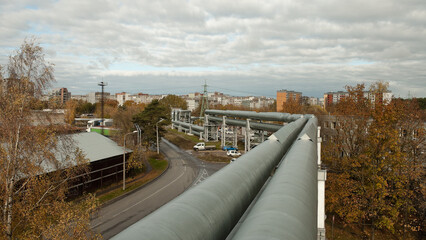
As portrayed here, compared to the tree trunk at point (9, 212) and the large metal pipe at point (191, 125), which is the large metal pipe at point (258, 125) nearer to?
the large metal pipe at point (191, 125)

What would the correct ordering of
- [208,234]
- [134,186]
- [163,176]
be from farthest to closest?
1. [163,176]
2. [134,186]
3. [208,234]

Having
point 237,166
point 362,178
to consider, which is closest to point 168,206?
point 237,166

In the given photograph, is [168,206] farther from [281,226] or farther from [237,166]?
[237,166]

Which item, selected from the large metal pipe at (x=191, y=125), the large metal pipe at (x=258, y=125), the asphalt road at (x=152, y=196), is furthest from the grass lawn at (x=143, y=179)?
the large metal pipe at (x=191, y=125)

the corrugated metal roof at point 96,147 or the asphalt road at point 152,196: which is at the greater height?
the corrugated metal roof at point 96,147

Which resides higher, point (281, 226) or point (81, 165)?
point (281, 226)

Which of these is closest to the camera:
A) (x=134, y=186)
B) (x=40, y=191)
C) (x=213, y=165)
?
(x=40, y=191)

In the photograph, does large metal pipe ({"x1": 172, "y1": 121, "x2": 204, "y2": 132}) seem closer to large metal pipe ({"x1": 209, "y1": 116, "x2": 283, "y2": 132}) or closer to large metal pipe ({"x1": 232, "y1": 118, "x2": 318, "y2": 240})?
large metal pipe ({"x1": 209, "y1": 116, "x2": 283, "y2": 132})
